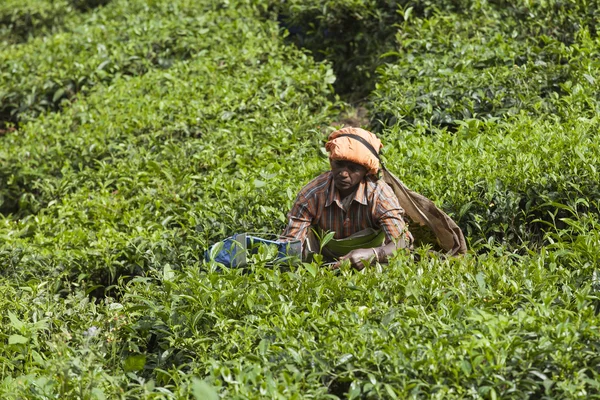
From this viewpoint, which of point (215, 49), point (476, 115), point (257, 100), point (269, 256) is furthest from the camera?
point (215, 49)

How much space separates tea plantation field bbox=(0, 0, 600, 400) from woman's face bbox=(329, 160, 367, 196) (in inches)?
18.5

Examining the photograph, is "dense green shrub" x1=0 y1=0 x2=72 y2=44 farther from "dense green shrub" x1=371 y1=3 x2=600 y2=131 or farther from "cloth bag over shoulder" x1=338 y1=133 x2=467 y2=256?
"cloth bag over shoulder" x1=338 y1=133 x2=467 y2=256

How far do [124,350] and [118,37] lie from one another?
5395 mm

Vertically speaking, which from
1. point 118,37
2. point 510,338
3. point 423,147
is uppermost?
point 510,338

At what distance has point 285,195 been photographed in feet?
19.2

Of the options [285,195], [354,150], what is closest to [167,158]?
[285,195]

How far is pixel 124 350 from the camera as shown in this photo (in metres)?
4.49

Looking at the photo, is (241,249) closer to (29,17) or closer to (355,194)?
(355,194)

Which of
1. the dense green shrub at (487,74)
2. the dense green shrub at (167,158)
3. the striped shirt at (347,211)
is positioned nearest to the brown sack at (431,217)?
the striped shirt at (347,211)

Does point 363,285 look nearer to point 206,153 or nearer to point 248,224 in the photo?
point 248,224

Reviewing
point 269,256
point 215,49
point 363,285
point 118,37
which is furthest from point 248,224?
point 118,37

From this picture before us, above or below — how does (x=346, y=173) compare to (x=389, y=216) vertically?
above

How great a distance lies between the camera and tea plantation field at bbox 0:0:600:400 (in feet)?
12.4

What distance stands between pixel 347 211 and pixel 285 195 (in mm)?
931
